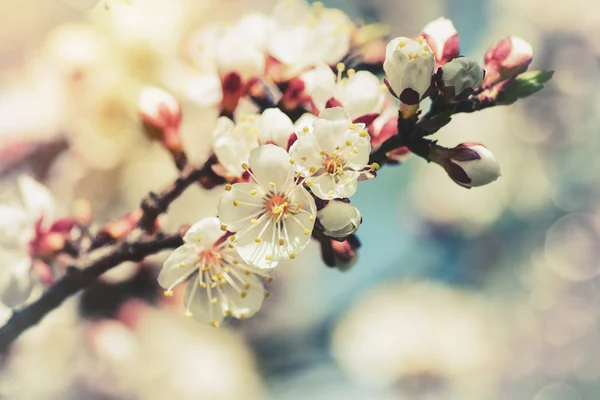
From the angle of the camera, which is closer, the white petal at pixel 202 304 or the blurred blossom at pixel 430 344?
the white petal at pixel 202 304

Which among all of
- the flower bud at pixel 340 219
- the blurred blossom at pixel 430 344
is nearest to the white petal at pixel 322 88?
the flower bud at pixel 340 219

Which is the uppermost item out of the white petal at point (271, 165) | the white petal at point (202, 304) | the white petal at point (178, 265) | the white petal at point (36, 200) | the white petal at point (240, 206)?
the white petal at point (271, 165)

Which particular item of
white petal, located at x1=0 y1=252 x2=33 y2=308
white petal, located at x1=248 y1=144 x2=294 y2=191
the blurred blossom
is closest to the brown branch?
white petal, located at x1=0 y1=252 x2=33 y2=308

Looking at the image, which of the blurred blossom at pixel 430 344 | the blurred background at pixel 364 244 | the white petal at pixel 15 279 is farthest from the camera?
the blurred blossom at pixel 430 344

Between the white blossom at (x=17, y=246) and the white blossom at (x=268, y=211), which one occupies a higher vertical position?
the white blossom at (x=268, y=211)

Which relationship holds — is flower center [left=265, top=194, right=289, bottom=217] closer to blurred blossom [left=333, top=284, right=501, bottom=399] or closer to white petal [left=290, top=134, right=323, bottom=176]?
white petal [left=290, top=134, right=323, bottom=176]

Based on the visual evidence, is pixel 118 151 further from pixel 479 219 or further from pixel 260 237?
pixel 479 219

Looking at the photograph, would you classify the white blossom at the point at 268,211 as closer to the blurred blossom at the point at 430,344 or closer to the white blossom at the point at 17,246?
the white blossom at the point at 17,246

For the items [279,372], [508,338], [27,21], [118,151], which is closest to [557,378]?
[508,338]
